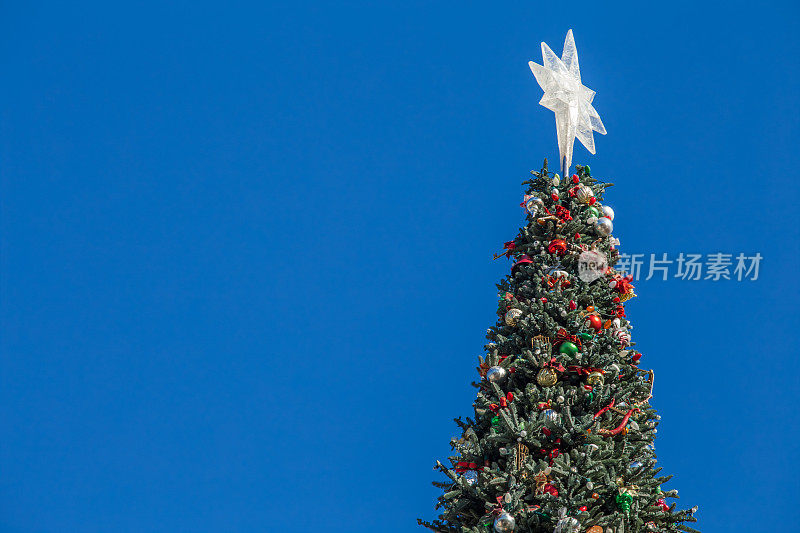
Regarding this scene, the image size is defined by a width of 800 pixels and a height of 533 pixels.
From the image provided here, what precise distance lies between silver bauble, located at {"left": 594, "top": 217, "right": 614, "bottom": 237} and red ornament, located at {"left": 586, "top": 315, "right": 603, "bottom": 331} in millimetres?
852

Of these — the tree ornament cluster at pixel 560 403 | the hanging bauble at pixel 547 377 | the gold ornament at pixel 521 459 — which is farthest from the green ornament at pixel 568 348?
the gold ornament at pixel 521 459

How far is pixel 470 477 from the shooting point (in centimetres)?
490

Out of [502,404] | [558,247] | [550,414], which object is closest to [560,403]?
[550,414]

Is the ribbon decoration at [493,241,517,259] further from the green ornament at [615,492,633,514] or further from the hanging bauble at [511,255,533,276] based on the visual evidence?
the green ornament at [615,492,633,514]

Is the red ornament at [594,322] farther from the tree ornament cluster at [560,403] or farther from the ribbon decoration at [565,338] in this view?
the ribbon decoration at [565,338]

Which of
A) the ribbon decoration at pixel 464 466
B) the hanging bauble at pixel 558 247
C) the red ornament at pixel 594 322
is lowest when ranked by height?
the ribbon decoration at pixel 464 466

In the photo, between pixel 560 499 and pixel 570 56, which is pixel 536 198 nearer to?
pixel 570 56

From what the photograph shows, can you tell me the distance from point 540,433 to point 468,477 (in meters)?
0.57

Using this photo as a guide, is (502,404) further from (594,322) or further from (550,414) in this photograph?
(594,322)

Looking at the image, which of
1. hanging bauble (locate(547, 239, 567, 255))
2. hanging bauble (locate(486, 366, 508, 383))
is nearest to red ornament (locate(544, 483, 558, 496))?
hanging bauble (locate(486, 366, 508, 383))

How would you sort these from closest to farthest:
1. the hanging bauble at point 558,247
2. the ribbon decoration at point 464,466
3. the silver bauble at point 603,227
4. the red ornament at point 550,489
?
the red ornament at point 550,489 → the ribbon decoration at point 464,466 → the hanging bauble at point 558,247 → the silver bauble at point 603,227

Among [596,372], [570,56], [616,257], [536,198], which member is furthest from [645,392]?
[570,56]

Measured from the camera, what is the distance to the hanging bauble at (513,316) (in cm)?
555

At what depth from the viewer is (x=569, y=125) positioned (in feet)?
21.7
